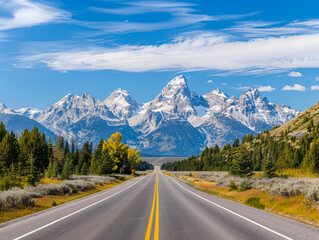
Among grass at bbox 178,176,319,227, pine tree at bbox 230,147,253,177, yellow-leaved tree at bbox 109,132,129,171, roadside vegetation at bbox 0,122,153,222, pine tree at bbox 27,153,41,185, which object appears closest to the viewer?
grass at bbox 178,176,319,227

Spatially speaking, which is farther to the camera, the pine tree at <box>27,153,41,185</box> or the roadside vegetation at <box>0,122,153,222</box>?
the pine tree at <box>27,153,41,185</box>

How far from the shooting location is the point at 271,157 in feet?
292

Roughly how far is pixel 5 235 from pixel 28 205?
9398 mm

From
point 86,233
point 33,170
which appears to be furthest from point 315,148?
point 86,233

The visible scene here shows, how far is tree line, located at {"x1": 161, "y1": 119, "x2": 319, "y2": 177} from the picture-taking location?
5662cm

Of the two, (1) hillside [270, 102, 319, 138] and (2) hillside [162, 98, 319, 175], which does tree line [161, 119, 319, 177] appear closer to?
(2) hillside [162, 98, 319, 175]

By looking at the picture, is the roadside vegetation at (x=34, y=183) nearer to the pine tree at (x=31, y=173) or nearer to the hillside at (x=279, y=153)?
the pine tree at (x=31, y=173)

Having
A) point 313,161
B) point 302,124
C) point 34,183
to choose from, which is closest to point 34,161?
point 34,183

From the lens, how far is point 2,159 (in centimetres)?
6831

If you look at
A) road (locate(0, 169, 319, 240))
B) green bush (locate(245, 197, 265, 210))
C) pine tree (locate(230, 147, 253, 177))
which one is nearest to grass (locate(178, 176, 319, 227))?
green bush (locate(245, 197, 265, 210))

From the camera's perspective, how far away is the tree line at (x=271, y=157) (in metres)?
56.6

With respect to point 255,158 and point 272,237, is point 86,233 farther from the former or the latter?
point 255,158

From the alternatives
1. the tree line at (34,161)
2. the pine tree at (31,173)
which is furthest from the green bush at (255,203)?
the pine tree at (31,173)

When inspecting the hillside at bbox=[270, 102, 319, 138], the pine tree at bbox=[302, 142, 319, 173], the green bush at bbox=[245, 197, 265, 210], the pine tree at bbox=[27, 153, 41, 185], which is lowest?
the green bush at bbox=[245, 197, 265, 210]
